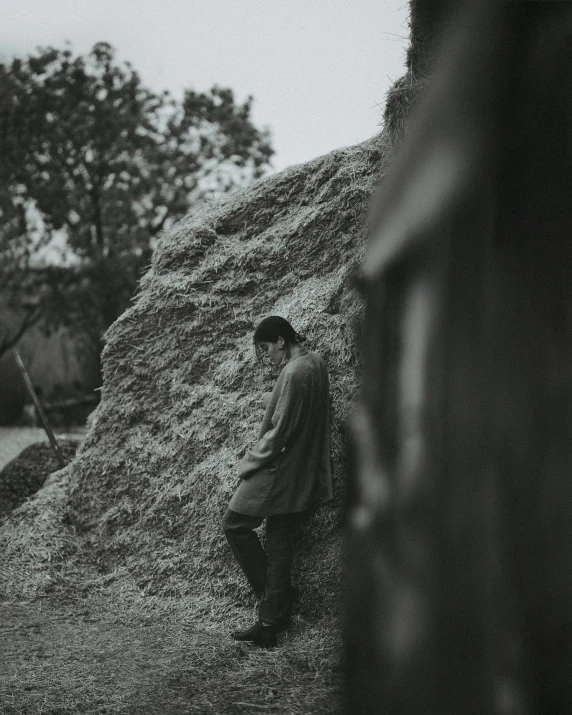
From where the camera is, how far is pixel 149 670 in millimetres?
4352

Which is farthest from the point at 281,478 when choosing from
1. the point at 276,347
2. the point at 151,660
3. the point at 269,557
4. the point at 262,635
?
the point at 151,660

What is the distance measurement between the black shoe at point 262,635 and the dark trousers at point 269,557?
0.04 meters

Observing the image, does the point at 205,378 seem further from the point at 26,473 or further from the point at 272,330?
the point at 26,473

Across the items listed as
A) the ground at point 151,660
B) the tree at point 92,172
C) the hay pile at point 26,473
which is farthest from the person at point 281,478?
the tree at point 92,172

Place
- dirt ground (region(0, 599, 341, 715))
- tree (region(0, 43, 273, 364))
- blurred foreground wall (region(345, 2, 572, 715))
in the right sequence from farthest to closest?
tree (region(0, 43, 273, 364))
dirt ground (region(0, 599, 341, 715))
blurred foreground wall (region(345, 2, 572, 715))

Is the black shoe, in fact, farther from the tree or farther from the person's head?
the tree

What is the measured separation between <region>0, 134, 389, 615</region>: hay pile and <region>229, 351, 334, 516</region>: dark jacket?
430 millimetres

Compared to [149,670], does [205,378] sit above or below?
above

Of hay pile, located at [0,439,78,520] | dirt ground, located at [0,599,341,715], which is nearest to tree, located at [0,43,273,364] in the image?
hay pile, located at [0,439,78,520]

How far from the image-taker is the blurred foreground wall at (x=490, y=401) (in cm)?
170

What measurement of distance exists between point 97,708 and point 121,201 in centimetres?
2127

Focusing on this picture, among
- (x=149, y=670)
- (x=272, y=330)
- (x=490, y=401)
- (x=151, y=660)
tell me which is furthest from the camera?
(x=272, y=330)

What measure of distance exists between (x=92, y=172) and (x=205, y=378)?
1890 cm

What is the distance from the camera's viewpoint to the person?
15.3ft
